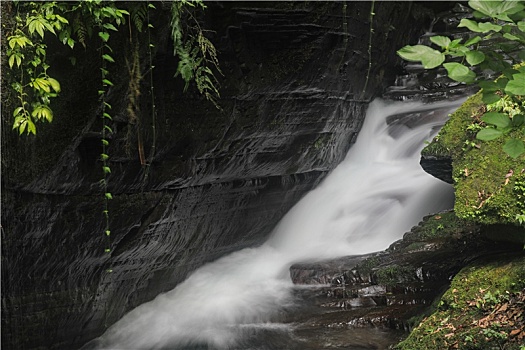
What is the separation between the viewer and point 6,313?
4992 mm

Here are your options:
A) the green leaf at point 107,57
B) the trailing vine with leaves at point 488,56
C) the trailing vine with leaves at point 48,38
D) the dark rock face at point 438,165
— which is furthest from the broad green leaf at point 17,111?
the dark rock face at point 438,165

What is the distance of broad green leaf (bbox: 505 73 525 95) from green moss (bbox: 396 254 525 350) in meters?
3.34

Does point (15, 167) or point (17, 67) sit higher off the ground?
point (17, 67)

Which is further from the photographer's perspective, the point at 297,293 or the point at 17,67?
the point at 297,293

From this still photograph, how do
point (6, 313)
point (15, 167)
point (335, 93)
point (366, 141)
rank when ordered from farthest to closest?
point (366, 141), point (335, 93), point (6, 313), point (15, 167)

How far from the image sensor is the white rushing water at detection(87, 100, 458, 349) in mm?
6648

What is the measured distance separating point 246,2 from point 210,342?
373 centimetres

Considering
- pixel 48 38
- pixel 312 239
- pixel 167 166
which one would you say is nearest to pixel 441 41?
pixel 48 38

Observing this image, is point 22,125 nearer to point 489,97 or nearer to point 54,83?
point 54,83

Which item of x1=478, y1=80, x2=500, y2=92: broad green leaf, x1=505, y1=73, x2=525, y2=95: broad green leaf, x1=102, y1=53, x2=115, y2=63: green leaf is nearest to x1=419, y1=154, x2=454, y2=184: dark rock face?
x1=102, y1=53, x2=115, y2=63: green leaf

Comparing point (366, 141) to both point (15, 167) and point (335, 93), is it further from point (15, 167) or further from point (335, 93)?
point (15, 167)

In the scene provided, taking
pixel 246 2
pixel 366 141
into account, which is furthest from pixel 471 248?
pixel 366 141

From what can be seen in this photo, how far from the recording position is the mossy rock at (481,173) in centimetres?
518

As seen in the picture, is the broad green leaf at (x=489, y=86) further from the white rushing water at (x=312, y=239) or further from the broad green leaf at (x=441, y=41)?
the white rushing water at (x=312, y=239)
